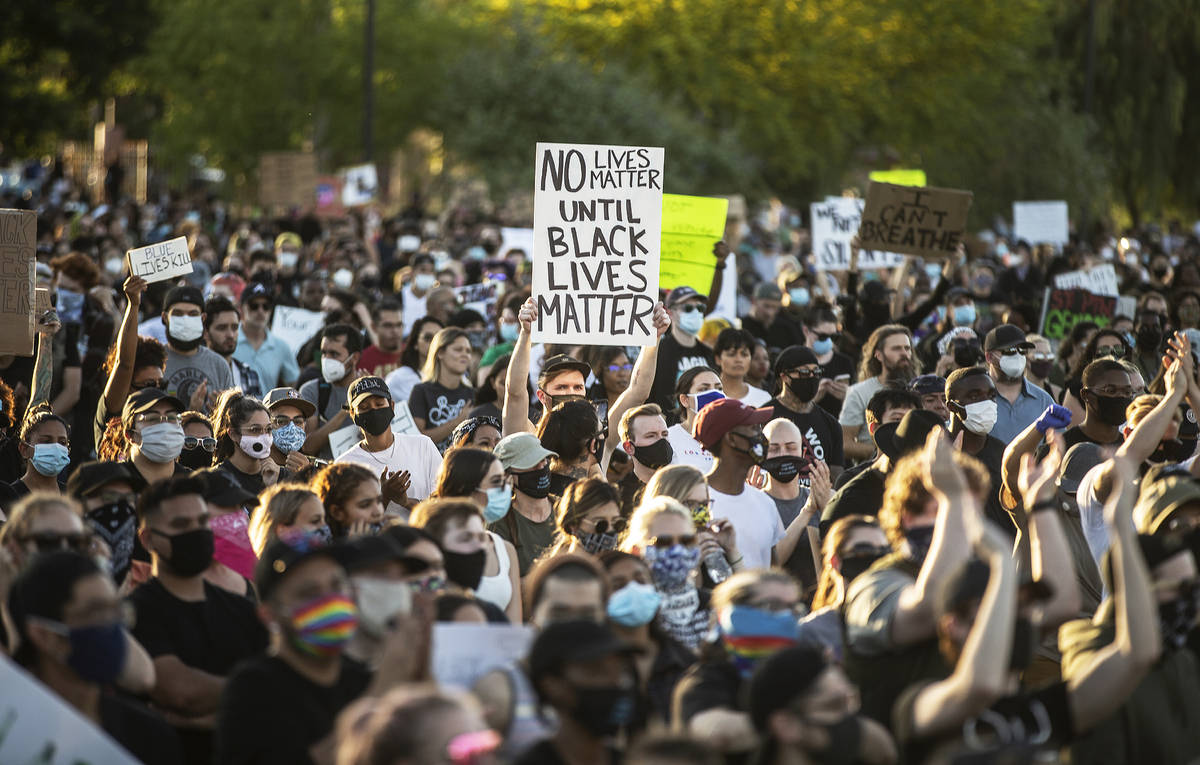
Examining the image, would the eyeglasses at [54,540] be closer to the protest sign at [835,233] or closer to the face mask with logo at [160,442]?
the face mask with logo at [160,442]

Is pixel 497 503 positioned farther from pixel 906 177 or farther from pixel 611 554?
pixel 906 177

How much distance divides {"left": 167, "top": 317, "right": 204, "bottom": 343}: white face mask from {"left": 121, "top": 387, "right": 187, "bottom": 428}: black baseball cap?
2229mm

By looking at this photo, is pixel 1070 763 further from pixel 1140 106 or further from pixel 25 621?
pixel 1140 106

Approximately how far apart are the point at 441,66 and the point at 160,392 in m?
28.8

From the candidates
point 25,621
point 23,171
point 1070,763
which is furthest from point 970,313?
point 23,171

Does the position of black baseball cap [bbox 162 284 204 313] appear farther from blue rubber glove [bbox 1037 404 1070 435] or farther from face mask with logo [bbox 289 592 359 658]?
face mask with logo [bbox 289 592 359 658]

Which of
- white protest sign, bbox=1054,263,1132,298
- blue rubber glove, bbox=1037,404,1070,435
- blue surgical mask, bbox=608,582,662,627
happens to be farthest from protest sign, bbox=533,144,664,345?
white protest sign, bbox=1054,263,1132,298

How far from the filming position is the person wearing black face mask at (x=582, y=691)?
432 cm

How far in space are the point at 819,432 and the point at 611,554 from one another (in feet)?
12.3

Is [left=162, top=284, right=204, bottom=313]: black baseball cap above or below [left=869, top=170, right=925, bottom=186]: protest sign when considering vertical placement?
below

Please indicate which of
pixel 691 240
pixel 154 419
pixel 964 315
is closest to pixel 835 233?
pixel 964 315

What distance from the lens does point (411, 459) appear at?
8.32 meters

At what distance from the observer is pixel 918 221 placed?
45.2 ft

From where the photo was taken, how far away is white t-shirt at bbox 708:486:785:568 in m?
7.25
